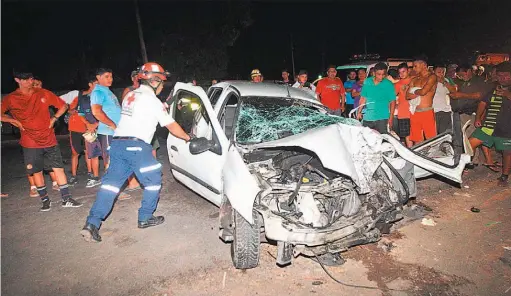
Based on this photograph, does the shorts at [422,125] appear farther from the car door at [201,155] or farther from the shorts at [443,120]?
the car door at [201,155]

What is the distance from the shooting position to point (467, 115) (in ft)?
23.1

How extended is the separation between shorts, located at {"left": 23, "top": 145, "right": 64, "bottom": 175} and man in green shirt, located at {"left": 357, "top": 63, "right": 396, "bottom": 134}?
4761 millimetres

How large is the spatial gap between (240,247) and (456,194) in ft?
12.5

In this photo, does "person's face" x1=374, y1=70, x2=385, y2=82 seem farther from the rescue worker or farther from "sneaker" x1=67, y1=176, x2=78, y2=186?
"sneaker" x1=67, y1=176, x2=78, y2=186

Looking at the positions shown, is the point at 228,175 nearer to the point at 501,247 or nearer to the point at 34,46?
the point at 501,247

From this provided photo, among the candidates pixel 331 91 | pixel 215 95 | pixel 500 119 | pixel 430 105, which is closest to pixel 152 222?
pixel 215 95

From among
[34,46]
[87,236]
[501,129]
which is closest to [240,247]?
[87,236]

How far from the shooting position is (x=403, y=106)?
632 centimetres

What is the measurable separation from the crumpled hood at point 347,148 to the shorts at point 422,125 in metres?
3.21

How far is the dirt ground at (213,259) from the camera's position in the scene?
2.95 m

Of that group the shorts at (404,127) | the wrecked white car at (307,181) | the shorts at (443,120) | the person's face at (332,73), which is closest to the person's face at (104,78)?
the wrecked white car at (307,181)

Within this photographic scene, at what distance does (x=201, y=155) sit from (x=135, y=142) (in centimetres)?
76

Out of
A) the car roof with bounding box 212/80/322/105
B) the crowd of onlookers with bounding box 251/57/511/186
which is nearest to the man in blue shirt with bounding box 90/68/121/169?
the car roof with bounding box 212/80/322/105

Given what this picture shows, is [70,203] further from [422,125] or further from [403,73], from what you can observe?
[403,73]
